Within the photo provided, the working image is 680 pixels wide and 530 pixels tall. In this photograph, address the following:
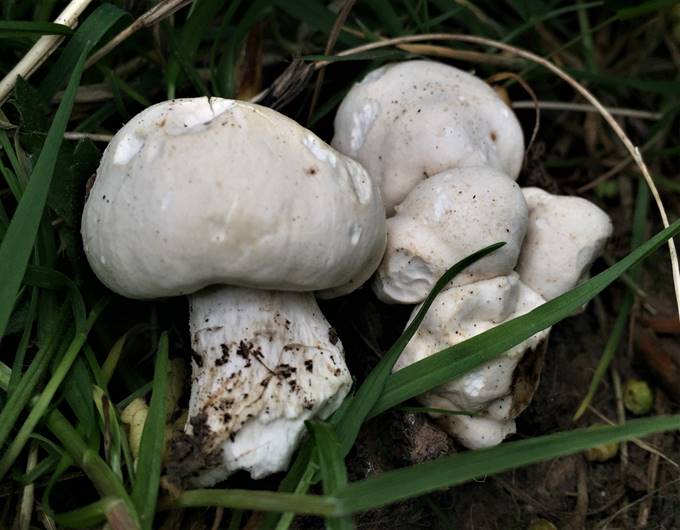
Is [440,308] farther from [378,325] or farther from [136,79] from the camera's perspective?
[136,79]

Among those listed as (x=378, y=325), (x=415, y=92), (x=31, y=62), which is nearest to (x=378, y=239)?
(x=378, y=325)

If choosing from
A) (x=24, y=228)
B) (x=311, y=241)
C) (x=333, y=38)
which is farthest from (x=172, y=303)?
(x=333, y=38)

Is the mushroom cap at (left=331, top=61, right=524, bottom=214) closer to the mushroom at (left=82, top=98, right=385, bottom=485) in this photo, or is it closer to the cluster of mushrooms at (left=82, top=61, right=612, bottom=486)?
the cluster of mushrooms at (left=82, top=61, right=612, bottom=486)

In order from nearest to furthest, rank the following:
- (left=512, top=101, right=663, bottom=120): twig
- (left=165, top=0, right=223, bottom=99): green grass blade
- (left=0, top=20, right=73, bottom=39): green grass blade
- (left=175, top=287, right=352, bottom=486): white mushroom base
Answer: (left=175, top=287, right=352, bottom=486): white mushroom base < (left=0, top=20, right=73, bottom=39): green grass blade < (left=165, top=0, right=223, bottom=99): green grass blade < (left=512, top=101, right=663, bottom=120): twig

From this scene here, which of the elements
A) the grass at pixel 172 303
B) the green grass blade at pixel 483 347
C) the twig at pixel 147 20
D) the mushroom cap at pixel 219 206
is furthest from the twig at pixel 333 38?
the green grass blade at pixel 483 347

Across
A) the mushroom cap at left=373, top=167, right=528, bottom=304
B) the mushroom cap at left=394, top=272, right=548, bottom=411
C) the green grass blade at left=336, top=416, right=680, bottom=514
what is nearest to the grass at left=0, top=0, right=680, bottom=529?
the green grass blade at left=336, top=416, right=680, bottom=514

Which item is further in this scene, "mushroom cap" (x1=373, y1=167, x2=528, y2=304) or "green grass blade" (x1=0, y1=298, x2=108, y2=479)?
"mushroom cap" (x1=373, y1=167, x2=528, y2=304)

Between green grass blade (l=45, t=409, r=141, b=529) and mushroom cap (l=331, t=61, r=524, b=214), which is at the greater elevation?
mushroom cap (l=331, t=61, r=524, b=214)
